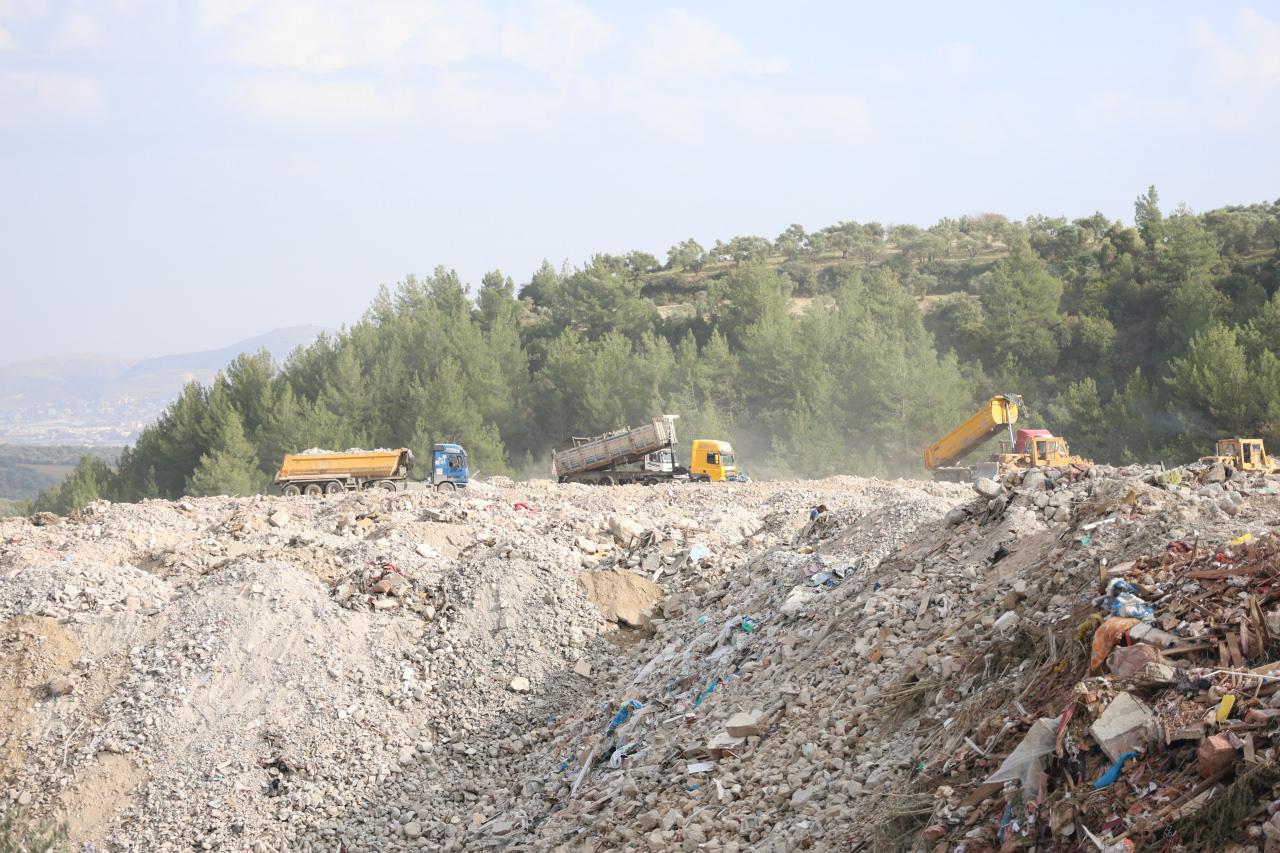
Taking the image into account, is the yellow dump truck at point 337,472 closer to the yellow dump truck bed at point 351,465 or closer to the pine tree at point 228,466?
the yellow dump truck bed at point 351,465

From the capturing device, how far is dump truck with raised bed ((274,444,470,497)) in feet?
89.5

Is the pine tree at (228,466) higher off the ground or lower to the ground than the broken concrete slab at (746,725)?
higher

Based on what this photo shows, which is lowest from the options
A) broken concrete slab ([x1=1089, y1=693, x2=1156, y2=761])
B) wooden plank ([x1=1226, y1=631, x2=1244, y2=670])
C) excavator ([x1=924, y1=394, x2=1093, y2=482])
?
excavator ([x1=924, y1=394, x2=1093, y2=482])

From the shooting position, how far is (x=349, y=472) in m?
27.7

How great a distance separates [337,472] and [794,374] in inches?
785

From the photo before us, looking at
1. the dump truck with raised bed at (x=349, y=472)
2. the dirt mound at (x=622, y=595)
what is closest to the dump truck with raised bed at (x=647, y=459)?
the dump truck with raised bed at (x=349, y=472)

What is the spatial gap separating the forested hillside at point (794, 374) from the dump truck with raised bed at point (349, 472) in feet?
42.2

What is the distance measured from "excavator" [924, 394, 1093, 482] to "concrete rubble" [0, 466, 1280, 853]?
35.2 ft

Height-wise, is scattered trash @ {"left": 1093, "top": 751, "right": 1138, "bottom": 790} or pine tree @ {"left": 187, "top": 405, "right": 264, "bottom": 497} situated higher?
pine tree @ {"left": 187, "top": 405, "right": 264, "bottom": 497}

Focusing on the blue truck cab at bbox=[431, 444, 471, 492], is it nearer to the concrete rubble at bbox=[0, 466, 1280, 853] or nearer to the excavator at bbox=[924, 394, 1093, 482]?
the concrete rubble at bbox=[0, 466, 1280, 853]

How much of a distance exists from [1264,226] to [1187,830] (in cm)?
5030

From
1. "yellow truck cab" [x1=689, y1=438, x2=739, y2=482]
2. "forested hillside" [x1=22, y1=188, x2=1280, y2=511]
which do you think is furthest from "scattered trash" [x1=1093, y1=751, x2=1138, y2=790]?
"forested hillside" [x1=22, y1=188, x2=1280, y2=511]

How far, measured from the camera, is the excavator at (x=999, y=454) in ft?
82.9

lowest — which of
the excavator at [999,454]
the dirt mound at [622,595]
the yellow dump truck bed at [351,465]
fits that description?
the excavator at [999,454]
